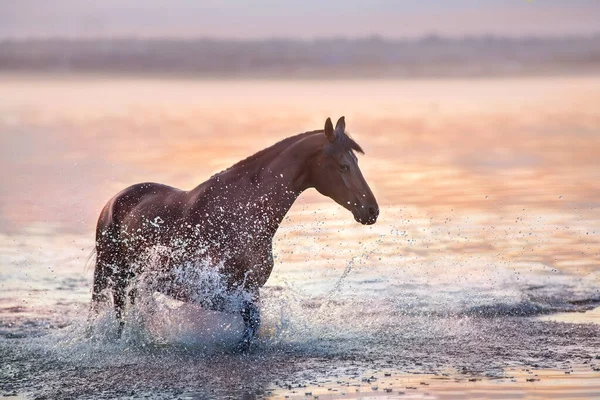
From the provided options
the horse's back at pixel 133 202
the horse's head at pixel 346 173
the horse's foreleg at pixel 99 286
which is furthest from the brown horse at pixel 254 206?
the horse's foreleg at pixel 99 286

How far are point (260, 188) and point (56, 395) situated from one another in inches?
81.0

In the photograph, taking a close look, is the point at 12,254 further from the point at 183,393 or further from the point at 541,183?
the point at 541,183

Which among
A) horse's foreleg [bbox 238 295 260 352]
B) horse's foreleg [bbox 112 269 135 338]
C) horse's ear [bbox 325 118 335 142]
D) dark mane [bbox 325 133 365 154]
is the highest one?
horse's ear [bbox 325 118 335 142]

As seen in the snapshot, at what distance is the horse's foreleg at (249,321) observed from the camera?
8.12m

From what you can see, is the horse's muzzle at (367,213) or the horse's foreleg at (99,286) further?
the horse's foreleg at (99,286)

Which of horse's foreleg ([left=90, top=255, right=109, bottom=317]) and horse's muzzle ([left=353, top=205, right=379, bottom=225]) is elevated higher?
horse's muzzle ([left=353, top=205, right=379, bottom=225])

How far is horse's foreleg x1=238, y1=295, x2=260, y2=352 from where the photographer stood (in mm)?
8117

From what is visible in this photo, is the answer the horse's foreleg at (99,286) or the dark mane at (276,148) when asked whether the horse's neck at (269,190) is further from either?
the horse's foreleg at (99,286)

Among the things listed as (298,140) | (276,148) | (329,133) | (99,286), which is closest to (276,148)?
(276,148)

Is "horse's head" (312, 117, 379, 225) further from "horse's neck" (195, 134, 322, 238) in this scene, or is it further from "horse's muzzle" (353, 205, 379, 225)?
"horse's neck" (195, 134, 322, 238)

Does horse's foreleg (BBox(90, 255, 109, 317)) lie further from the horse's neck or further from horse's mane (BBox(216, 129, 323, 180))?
horse's mane (BBox(216, 129, 323, 180))

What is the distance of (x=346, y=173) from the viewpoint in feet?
26.9

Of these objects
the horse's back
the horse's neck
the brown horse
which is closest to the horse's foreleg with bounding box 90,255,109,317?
the horse's back

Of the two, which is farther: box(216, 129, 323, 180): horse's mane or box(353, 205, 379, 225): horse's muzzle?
box(216, 129, 323, 180): horse's mane
